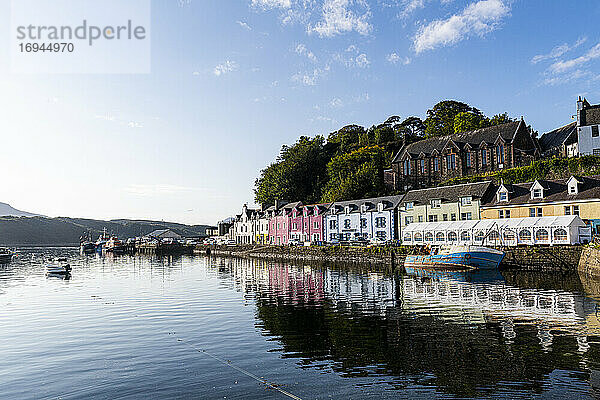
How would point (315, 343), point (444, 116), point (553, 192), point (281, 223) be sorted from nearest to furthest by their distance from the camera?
point (315, 343) < point (553, 192) < point (281, 223) < point (444, 116)

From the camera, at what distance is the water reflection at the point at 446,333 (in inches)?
543

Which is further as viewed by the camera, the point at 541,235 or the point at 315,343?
the point at 541,235

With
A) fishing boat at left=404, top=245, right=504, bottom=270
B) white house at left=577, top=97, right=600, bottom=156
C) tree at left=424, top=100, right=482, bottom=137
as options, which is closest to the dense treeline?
tree at left=424, top=100, right=482, bottom=137

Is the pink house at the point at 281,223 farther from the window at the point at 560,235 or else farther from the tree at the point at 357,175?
the window at the point at 560,235

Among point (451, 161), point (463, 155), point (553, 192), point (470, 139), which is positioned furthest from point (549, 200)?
point (451, 161)

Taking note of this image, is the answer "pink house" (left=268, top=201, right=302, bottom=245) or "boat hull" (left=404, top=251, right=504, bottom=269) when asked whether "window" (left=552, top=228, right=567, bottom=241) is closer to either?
"boat hull" (left=404, top=251, right=504, bottom=269)

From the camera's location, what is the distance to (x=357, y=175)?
304ft

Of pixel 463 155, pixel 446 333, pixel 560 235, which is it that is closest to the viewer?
pixel 446 333

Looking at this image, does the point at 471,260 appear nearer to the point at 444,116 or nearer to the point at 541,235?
the point at 541,235

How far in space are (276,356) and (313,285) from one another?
22223mm

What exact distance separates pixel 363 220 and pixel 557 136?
115ft

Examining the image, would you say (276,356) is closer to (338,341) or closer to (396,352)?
(338,341)

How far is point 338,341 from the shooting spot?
727 inches

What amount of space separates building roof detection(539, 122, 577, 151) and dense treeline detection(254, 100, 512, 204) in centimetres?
1191
